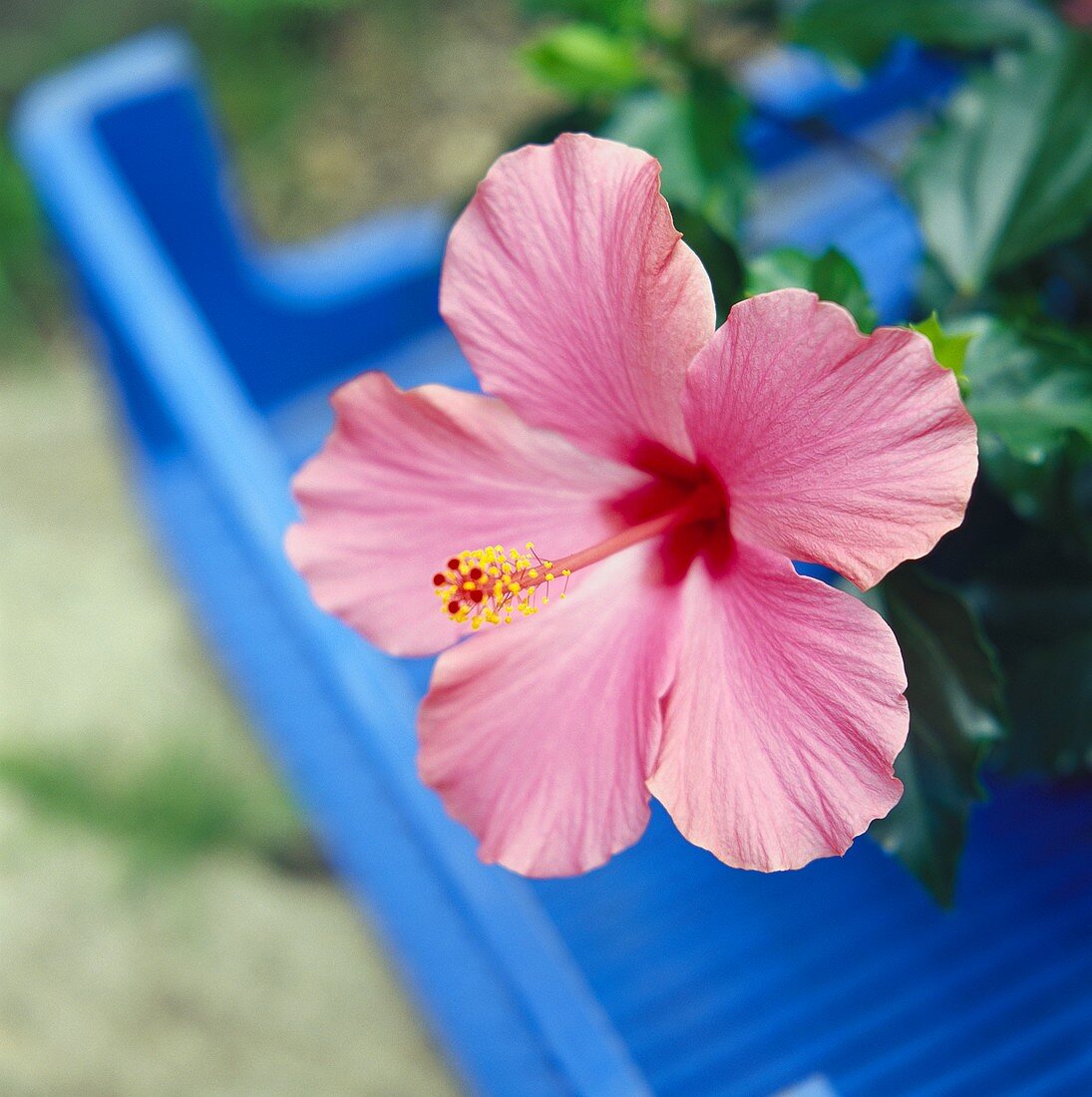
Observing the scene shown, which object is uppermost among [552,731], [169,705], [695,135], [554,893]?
[695,135]

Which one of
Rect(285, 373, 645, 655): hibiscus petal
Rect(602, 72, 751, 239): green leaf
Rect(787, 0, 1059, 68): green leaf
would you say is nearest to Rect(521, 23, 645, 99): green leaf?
Rect(602, 72, 751, 239): green leaf

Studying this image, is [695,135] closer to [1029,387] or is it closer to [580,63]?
[580,63]

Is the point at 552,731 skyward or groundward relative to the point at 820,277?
groundward

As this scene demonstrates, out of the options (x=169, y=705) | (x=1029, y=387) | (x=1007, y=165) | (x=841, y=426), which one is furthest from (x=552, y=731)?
(x=169, y=705)

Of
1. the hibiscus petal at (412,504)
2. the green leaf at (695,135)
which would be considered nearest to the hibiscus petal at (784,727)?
the hibiscus petal at (412,504)

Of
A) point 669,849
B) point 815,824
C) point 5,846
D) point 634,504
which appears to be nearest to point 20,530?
point 5,846

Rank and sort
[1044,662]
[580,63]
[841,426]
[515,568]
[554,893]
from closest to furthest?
[841,426]
[515,568]
[1044,662]
[580,63]
[554,893]

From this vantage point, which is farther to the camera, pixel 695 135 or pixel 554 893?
pixel 554 893
